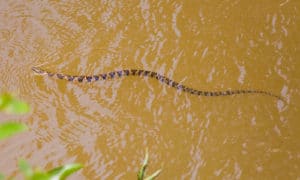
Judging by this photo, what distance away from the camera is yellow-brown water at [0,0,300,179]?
4.89 metres

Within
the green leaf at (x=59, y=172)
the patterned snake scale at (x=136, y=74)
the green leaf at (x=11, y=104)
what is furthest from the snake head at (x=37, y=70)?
the green leaf at (x=11, y=104)

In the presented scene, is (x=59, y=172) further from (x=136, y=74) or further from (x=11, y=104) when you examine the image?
(x=136, y=74)

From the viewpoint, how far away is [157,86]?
5.72 meters

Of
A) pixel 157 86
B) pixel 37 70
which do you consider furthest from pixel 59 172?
pixel 37 70

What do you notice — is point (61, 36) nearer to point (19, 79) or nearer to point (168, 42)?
point (19, 79)

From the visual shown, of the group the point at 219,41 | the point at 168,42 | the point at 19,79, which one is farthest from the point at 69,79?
the point at 219,41

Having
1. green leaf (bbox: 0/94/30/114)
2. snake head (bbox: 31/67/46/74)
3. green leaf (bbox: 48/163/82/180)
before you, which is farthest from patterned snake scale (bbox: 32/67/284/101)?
green leaf (bbox: 0/94/30/114)

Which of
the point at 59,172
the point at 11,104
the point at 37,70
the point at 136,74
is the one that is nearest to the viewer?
the point at 11,104

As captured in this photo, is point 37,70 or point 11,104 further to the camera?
point 37,70

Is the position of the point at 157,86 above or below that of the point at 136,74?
below

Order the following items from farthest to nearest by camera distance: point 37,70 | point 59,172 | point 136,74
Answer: point 136,74 < point 37,70 < point 59,172

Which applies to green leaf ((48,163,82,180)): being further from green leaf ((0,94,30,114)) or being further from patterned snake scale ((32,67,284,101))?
patterned snake scale ((32,67,284,101))

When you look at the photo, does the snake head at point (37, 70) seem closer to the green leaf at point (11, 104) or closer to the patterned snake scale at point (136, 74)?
the patterned snake scale at point (136, 74)

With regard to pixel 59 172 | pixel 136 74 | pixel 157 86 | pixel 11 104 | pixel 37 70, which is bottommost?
pixel 59 172
